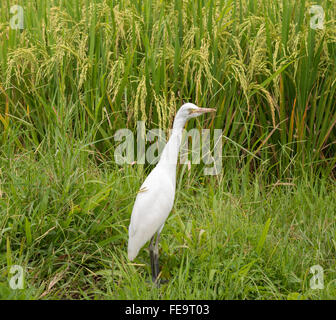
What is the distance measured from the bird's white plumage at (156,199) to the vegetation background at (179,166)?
6.2 inches

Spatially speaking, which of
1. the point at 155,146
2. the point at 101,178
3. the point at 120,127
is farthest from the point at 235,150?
the point at 101,178

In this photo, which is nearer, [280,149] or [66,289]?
[66,289]

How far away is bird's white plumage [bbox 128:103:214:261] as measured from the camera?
2.39 metres

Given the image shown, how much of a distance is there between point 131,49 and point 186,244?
1.36 meters

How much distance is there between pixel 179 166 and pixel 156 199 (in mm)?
819

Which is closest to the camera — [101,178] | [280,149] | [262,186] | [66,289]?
[66,289]

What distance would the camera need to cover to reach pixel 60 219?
256 centimetres

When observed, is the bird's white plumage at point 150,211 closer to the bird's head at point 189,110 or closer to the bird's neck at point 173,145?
the bird's neck at point 173,145

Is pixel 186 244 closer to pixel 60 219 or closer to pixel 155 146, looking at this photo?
pixel 60 219

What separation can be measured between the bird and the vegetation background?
0.38 feet

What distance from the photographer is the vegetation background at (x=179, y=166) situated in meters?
2.50

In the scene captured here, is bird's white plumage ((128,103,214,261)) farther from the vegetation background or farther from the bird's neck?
the vegetation background

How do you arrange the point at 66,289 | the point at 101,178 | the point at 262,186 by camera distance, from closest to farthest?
the point at 66,289 < the point at 101,178 < the point at 262,186

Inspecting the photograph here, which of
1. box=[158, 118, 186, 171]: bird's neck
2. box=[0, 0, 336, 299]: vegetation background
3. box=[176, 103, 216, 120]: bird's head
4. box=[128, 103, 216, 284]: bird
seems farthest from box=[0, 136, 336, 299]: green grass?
box=[176, 103, 216, 120]: bird's head
